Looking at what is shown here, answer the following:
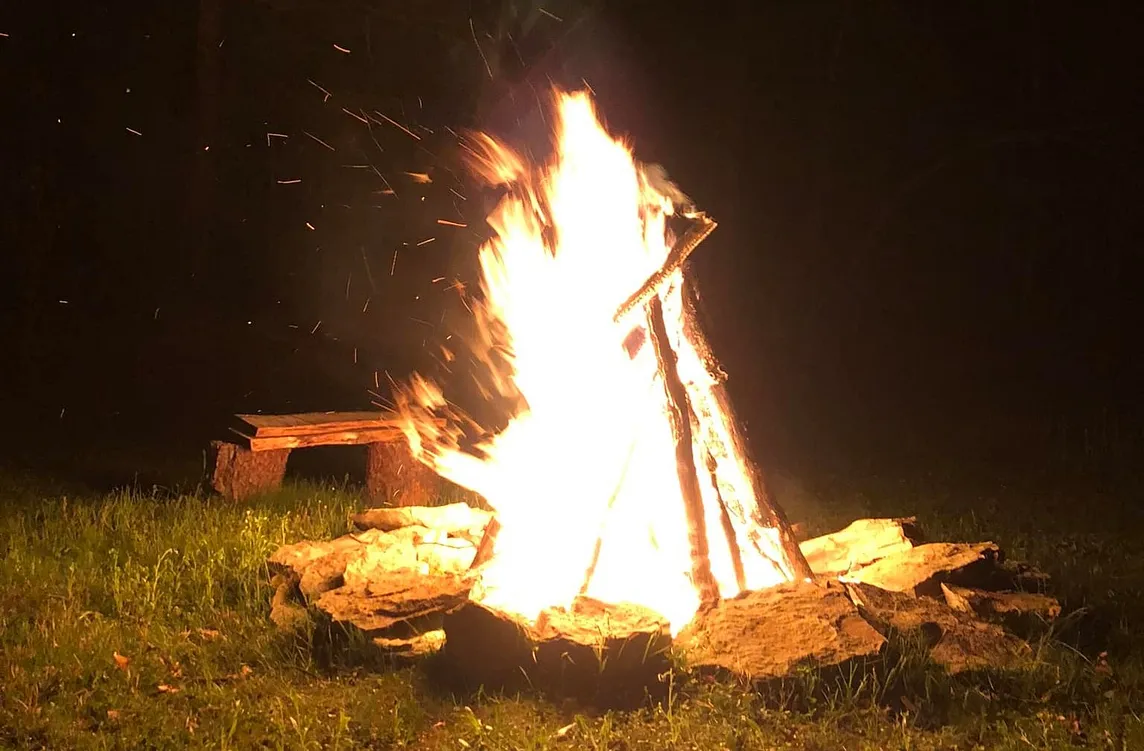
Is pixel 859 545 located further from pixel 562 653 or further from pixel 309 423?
pixel 309 423

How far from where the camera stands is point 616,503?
15.4 ft

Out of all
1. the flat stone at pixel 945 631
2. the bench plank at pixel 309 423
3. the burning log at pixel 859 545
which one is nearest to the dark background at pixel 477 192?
the bench plank at pixel 309 423

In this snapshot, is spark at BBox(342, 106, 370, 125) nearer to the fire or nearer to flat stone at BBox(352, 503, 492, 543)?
the fire

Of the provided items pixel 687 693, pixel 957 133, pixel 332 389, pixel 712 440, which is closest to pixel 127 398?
pixel 332 389

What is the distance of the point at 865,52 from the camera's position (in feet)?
37.2

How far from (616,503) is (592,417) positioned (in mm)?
475

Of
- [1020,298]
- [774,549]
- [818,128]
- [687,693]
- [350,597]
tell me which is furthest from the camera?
[1020,298]

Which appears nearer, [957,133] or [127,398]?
[127,398]

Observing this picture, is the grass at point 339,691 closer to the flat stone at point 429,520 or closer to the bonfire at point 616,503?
the bonfire at point 616,503

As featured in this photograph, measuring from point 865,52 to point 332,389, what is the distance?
7.00m

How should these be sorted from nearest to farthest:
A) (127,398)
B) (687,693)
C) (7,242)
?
(687,693)
(127,398)
(7,242)

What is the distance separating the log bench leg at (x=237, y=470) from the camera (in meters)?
6.47

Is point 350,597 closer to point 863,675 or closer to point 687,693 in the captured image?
point 687,693

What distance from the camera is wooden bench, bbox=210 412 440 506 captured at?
648 centimetres
